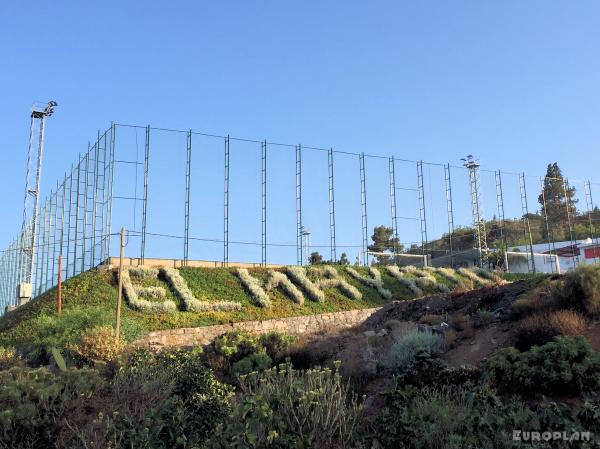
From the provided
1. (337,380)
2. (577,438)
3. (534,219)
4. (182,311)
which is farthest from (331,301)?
(534,219)

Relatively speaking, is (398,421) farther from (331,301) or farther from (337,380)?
(331,301)

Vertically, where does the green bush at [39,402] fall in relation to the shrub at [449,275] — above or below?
below

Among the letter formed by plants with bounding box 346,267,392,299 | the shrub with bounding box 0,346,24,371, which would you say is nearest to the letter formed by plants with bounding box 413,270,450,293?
the letter formed by plants with bounding box 346,267,392,299

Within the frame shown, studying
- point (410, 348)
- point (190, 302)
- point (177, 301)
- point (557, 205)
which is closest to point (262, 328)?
point (190, 302)

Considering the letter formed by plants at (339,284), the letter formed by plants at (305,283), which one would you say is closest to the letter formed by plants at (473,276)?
the letter formed by plants at (339,284)

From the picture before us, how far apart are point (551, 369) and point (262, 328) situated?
1798 centimetres

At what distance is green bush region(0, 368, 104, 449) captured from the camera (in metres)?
7.41

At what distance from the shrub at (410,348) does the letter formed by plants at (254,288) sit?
16.0m

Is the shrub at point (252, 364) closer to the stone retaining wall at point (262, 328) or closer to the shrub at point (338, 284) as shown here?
the stone retaining wall at point (262, 328)

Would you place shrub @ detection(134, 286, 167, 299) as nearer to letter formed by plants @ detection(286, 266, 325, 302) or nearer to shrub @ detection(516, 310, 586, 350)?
letter formed by plants @ detection(286, 266, 325, 302)

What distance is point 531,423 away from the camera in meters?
5.98

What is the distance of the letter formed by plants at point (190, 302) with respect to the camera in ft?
83.4

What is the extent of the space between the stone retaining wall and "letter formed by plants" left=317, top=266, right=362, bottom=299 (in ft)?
6.45

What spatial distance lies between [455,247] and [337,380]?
47.4 metres
